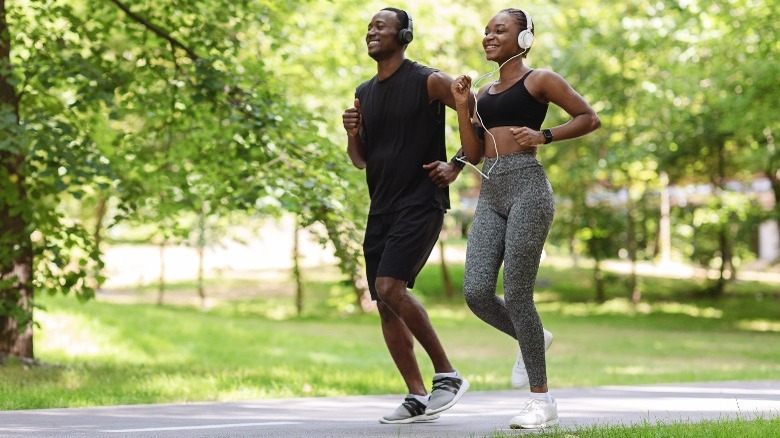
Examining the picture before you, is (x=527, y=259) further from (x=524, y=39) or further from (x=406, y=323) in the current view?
(x=524, y=39)

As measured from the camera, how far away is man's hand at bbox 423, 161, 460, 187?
5836 mm

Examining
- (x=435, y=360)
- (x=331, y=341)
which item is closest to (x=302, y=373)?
(x=435, y=360)

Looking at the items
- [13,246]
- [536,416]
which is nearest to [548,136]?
[536,416]

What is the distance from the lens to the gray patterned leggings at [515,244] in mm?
5594

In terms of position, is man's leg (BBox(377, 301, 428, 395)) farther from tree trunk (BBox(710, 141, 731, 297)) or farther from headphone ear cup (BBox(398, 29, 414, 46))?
tree trunk (BBox(710, 141, 731, 297))

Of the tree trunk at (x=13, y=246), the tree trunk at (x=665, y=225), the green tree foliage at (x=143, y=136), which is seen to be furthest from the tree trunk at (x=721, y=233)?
the tree trunk at (x=13, y=246)

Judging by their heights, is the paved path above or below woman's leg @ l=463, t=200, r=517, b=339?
below

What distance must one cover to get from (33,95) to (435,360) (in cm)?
619

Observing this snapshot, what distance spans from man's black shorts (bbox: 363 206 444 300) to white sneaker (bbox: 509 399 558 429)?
921 mm

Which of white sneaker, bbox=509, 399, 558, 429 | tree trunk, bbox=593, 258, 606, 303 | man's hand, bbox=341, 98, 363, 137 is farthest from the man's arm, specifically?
tree trunk, bbox=593, 258, 606, 303

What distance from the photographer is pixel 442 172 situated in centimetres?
585

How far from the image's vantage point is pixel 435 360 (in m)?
6.14

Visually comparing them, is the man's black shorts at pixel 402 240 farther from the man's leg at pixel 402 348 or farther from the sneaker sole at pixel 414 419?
the sneaker sole at pixel 414 419

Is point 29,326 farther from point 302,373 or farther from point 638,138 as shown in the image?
point 638,138
